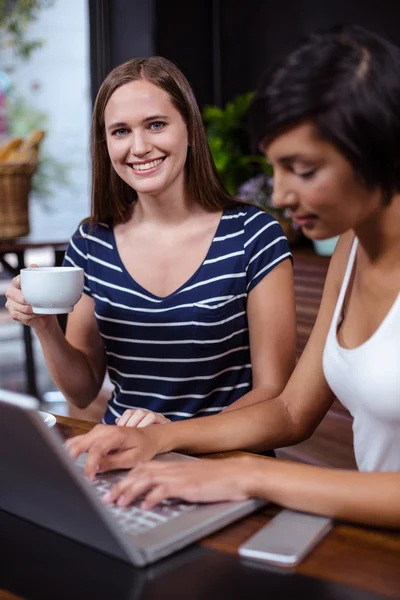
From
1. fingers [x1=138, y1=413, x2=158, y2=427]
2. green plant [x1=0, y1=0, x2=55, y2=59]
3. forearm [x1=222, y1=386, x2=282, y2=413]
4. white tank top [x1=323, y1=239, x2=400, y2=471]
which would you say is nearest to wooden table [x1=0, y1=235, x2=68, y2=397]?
forearm [x1=222, y1=386, x2=282, y2=413]

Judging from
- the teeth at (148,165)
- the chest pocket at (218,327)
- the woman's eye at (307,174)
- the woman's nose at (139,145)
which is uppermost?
the woman's eye at (307,174)

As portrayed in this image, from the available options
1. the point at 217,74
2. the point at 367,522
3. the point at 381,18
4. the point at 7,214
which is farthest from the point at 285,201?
the point at 217,74

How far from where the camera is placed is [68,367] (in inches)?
68.9

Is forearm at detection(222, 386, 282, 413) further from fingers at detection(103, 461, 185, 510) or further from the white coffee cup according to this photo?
fingers at detection(103, 461, 185, 510)

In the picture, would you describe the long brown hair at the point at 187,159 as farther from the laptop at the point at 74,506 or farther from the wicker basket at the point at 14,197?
the wicker basket at the point at 14,197

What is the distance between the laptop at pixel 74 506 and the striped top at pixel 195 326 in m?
0.70

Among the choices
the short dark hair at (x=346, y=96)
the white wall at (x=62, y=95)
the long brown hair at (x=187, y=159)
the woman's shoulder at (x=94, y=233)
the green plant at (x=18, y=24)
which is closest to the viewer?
the short dark hair at (x=346, y=96)

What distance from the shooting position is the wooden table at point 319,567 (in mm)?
767

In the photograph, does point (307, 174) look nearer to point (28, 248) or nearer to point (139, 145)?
point (139, 145)

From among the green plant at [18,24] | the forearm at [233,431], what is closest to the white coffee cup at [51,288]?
the forearm at [233,431]

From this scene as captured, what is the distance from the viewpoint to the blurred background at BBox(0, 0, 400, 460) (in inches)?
135

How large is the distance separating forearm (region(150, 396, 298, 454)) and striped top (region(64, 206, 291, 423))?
15.1 inches

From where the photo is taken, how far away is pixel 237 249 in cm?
170

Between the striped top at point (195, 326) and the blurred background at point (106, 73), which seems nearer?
the striped top at point (195, 326)
